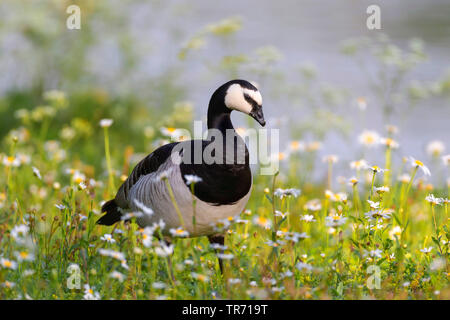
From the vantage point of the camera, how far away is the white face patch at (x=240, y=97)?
356 cm

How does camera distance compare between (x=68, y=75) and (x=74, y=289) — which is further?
(x=68, y=75)

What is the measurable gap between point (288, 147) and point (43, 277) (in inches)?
140

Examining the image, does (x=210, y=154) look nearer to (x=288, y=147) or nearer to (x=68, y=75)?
(x=288, y=147)

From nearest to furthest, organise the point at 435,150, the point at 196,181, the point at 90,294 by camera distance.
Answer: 1. the point at 90,294
2. the point at 196,181
3. the point at 435,150

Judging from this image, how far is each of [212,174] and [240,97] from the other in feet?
1.55

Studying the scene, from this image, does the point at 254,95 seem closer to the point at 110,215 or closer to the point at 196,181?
the point at 196,181

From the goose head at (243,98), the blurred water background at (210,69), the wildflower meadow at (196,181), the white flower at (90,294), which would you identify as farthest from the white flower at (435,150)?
the white flower at (90,294)

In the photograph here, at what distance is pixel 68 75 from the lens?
9.05 metres

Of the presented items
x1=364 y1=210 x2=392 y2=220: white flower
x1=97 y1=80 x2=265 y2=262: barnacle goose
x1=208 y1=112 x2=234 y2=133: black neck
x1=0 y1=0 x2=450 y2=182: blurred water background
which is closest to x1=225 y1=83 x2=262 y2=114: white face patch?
x1=97 y1=80 x2=265 y2=262: barnacle goose

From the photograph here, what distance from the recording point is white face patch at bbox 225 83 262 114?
11.7 feet

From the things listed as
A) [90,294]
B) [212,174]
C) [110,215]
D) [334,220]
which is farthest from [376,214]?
[110,215]

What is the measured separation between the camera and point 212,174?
355cm

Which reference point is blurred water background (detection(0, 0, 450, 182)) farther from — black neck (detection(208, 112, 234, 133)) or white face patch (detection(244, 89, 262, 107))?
white face patch (detection(244, 89, 262, 107))
